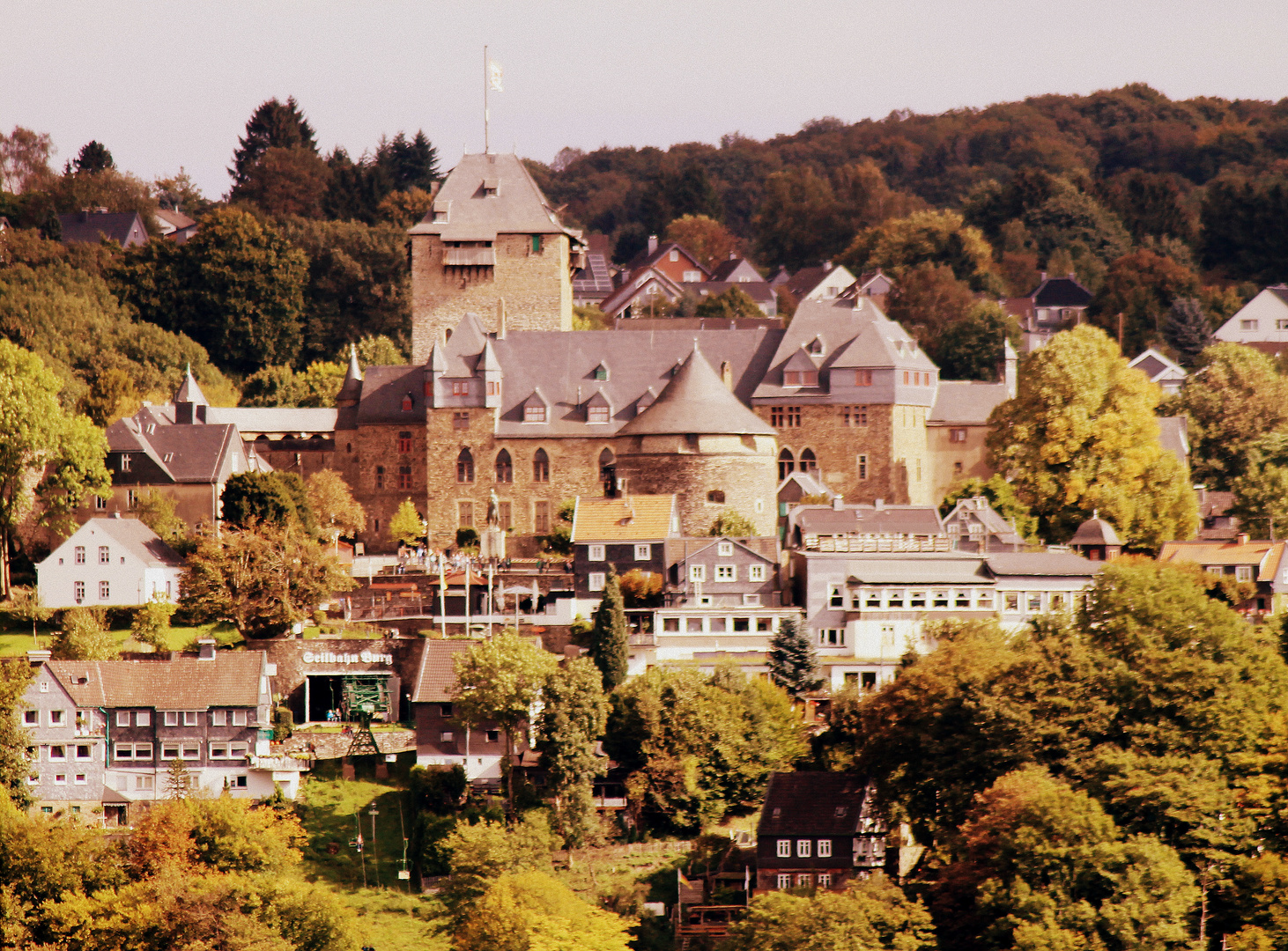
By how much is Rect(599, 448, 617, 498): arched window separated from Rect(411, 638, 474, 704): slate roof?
44.3 feet

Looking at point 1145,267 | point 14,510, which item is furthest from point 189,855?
point 1145,267

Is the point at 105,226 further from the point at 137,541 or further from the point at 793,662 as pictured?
the point at 793,662

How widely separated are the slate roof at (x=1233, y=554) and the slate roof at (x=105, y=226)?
59.0 meters

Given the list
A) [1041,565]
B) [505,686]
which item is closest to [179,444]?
[505,686]

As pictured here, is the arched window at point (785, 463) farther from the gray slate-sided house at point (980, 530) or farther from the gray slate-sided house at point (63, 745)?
the gray slate-sided house at point (63, 745)

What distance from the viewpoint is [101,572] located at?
6531 centimetres

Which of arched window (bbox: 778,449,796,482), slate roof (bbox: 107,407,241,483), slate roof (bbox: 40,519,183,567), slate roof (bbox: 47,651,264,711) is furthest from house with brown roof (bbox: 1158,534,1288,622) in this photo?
slate roof (bbox: 107,407,241,483)

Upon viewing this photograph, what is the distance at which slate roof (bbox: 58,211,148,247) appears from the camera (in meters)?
109

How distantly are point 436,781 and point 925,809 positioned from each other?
12087 millimetres

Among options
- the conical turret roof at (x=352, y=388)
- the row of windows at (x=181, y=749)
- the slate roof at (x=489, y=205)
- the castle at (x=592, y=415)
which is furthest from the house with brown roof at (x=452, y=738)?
the slate roof at (x=489, y=205)

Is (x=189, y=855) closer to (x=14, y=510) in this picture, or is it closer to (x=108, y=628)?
(x=108, y=628)

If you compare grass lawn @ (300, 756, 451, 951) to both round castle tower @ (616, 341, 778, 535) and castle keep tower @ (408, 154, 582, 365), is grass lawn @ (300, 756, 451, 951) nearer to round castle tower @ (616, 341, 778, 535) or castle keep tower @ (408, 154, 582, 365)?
round castle tower @ (616, 341, 778, 535)

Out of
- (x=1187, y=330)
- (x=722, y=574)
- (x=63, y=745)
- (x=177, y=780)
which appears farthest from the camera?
(x=1187, y=330)

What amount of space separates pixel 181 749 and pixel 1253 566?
103ft
